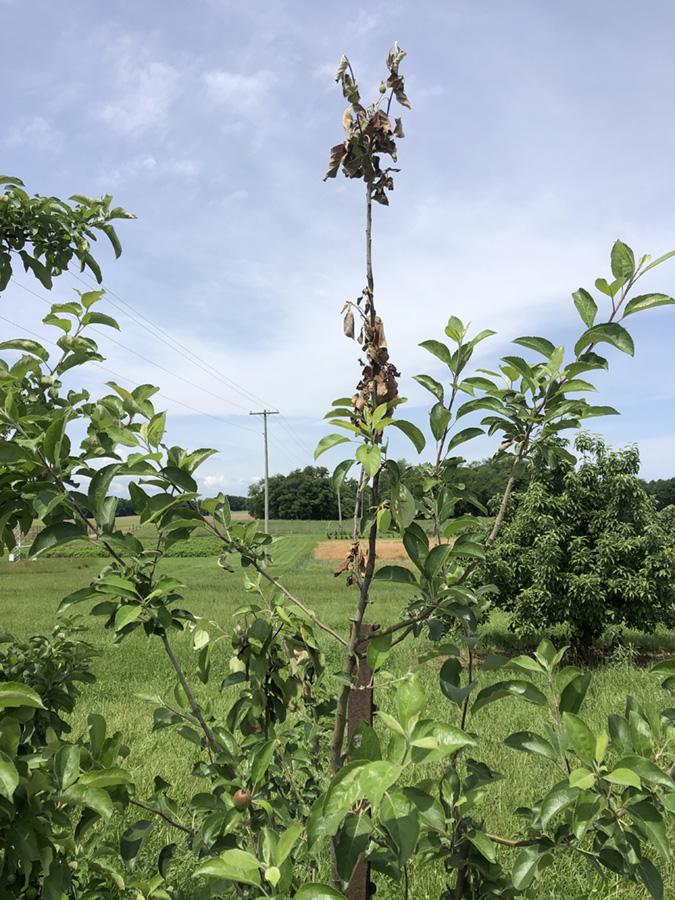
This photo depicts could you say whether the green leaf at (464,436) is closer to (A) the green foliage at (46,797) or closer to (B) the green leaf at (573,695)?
(B) the green leaf at (573,695)

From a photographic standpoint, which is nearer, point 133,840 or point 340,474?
point 340,474

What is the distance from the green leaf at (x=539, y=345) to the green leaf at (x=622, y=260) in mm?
169

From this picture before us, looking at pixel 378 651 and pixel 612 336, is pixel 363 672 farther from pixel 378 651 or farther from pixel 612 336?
pixel 612 336

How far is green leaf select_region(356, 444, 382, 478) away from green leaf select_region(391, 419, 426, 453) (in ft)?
0.29

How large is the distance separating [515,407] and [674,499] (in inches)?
3321

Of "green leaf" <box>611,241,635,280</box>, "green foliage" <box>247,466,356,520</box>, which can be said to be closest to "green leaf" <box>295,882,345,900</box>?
"green leaf" <box>611,241,635,280</box>

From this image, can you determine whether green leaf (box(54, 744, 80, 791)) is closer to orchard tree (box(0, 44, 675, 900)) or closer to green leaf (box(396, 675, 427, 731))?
orchard tree (box(0, 44, 675, 900))

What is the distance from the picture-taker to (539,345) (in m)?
1.21

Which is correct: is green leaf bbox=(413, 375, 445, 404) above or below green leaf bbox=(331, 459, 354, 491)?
above

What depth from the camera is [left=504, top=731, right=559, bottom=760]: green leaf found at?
1051mm

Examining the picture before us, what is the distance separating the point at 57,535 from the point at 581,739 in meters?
0.94

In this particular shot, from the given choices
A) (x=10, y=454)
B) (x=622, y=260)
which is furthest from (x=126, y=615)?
(x=622, y=260)

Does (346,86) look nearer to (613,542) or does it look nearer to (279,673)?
(279,673)

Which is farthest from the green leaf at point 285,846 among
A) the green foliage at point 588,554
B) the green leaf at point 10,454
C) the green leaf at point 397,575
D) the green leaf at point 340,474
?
the green foliage at point 588,554
